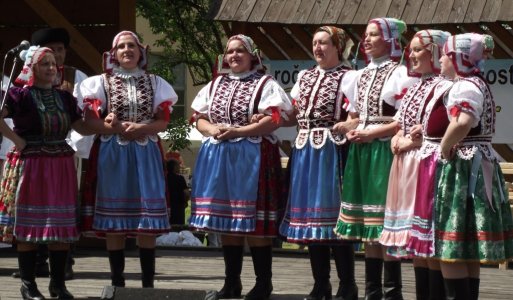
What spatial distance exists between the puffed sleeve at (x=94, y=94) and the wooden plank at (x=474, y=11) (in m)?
3.65

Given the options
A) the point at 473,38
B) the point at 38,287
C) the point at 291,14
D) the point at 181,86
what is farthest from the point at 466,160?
the point at 181,86

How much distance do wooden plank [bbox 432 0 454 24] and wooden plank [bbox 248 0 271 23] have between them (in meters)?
1.44

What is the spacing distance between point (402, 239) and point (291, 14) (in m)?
4.64

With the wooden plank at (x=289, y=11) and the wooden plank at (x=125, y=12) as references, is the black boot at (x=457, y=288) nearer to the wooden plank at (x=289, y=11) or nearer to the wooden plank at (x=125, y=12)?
the wooden plank at (x=289, y=11)

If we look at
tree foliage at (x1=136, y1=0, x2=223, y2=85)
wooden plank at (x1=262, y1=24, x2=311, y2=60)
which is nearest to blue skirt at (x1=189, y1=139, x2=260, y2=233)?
wooden plank at (x1=262, y1=24, x2=311, y2=60)

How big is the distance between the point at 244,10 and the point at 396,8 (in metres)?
1.25

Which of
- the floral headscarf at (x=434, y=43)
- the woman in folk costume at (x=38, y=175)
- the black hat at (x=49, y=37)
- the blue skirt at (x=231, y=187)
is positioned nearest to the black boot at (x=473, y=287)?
the floral headscarf at (x=434, y=43)

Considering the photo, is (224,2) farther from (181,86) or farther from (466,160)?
(181,86)

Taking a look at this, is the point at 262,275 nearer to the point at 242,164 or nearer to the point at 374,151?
the point at 242,164

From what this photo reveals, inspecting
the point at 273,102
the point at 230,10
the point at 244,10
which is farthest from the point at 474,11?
the point at 273,102

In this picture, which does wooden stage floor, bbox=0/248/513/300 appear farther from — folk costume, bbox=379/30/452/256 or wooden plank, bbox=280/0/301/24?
wooden plank, bbox=280/0/301/24

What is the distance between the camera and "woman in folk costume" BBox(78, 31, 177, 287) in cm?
805

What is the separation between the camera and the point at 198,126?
8.25m

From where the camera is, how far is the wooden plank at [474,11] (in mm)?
10797
